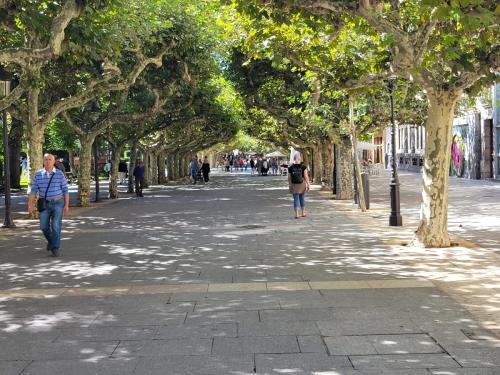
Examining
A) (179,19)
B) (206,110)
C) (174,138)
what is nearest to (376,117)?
(179,19)

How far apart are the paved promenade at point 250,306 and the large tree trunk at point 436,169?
14.6 inches

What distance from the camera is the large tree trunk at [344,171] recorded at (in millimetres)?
21516

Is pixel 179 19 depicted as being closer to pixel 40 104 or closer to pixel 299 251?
pixel 40 104

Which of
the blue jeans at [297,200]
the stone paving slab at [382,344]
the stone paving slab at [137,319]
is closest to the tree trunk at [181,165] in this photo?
the blue jeans at [297,200]

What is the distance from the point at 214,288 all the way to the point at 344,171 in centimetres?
1489

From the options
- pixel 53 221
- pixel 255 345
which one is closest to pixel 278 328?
pixel 255 345

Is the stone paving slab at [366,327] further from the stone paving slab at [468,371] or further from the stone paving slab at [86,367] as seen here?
the stone paving slab at [86,367]

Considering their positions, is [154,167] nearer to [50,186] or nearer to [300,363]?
[50,186]

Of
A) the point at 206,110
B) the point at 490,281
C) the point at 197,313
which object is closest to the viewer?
the point at 197,313

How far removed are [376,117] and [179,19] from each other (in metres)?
6.81

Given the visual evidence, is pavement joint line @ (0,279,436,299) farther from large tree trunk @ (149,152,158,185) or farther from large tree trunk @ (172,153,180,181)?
large tree trunk @ (172,153,180,181)

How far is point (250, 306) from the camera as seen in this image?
6367 millimetres

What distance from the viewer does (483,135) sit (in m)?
33.9

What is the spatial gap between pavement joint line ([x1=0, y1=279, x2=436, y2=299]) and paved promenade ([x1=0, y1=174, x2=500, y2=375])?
2cm
